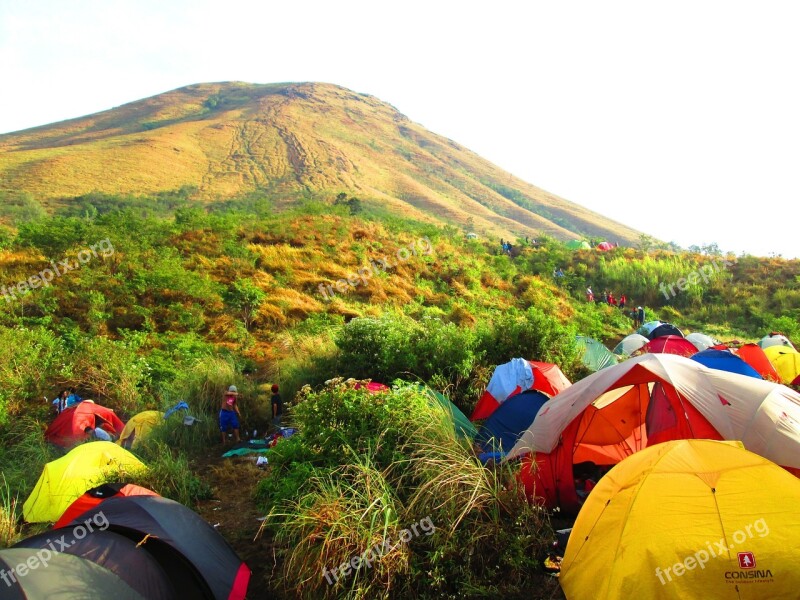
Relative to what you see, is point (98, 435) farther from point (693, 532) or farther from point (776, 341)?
point (776, 341)

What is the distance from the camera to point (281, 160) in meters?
70.1

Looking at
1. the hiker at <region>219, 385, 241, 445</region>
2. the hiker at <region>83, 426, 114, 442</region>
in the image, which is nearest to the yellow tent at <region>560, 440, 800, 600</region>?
the hiker at <region>219, 385, 241, 445</region>

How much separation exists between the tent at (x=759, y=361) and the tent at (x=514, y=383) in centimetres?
564

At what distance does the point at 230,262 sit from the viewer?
16.1 m

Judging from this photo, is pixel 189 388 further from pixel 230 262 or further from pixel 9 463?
pixel 230 262

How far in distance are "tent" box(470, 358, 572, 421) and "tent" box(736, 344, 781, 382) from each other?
5.64 meters

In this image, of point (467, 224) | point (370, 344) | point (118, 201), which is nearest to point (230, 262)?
point (370, 344)

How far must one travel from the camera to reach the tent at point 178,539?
13.9ft

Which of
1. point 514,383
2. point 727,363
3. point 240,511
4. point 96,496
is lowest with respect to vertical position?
point 240,511

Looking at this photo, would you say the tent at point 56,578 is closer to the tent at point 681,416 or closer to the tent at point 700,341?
the tent at point 681,416

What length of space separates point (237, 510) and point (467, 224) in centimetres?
5596

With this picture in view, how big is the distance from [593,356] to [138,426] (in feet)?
31.5

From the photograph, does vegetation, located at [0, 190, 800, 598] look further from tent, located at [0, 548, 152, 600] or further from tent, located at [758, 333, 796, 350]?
tent, located at [758, 333, 796, 350]

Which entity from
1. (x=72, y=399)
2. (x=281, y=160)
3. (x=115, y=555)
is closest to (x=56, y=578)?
(x=115, y=555)
